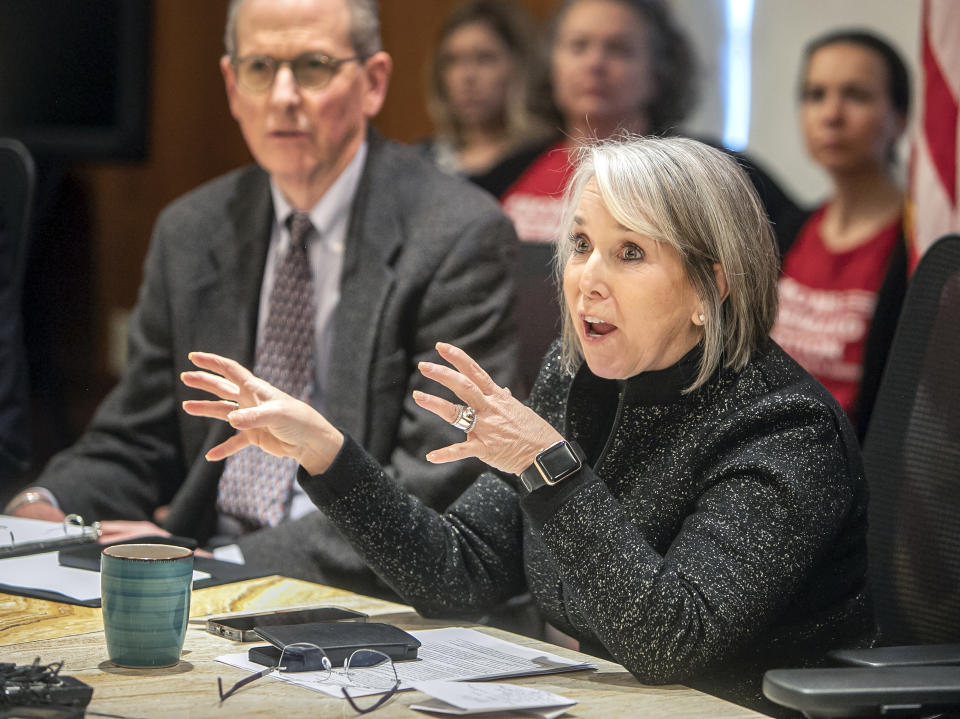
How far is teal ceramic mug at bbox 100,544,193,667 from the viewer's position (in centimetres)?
122

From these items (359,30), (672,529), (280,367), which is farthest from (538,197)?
(672,529)

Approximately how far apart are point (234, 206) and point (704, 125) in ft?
8.53

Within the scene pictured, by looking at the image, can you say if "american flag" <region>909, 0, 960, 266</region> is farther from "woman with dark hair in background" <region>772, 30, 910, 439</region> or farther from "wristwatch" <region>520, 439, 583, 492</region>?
"wristwatch" <region>520, 439, 583, 492</region>

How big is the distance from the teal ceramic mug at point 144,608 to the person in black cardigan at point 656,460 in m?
0.20

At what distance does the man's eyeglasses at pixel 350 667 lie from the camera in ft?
3.86

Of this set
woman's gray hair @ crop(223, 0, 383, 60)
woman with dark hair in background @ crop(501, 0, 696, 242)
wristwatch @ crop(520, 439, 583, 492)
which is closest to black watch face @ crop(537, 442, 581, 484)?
wristwatch @ crop(520, 439, 583, 492)

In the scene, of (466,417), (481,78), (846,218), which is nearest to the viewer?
(466,417)

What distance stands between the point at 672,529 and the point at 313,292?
955 millimetres

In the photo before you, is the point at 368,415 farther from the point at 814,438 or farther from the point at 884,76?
the point at 884,76

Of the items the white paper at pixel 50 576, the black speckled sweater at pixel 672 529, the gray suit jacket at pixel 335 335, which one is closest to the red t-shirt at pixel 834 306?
the gray suit jacket at pixel 335 335

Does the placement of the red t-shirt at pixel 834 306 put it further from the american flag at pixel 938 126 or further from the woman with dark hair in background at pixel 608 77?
the woman with dark hair in background at pixel 608 77

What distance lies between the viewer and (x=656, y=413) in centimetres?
150

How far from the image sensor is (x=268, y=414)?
1.38m

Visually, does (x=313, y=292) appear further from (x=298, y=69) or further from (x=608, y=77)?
(x=608, y=77)
